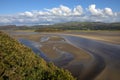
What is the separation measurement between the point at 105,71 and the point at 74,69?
3127 millimetres

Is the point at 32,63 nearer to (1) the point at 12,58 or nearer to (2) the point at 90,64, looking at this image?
(1) the point at 12,58

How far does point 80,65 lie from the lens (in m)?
24.5

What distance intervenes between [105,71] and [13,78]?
12.2 meters

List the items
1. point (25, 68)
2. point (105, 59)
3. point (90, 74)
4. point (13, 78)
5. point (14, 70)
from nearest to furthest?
1. point (13, 78)
2. point (14, 70)
3. point (25, 68)
4. point (90, 74)
5. point (105, 59)

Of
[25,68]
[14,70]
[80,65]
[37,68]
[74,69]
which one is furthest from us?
[80,65]

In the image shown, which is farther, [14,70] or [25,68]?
[25,68]

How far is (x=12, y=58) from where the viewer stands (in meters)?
15.0

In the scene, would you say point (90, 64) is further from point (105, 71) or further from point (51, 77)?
point (51, 77)

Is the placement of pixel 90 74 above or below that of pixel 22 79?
below

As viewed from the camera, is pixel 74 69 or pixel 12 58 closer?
pixel 12 58

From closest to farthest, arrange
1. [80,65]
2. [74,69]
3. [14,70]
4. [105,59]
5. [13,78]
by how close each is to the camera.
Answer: [13,78]
[14,70]
[74,69]
[80,65]
[105,59]

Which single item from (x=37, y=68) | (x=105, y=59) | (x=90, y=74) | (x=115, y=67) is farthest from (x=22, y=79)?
(x=105, y=59)

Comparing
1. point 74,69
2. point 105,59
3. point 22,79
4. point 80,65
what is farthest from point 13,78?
point 105,59

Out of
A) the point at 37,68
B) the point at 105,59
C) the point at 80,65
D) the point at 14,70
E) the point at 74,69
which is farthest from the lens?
the point at 105,59
